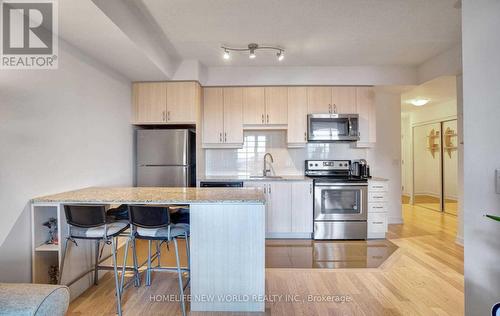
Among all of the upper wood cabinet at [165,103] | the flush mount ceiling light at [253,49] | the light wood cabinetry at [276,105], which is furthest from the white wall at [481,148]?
the upper wood cabinet at [165,103]

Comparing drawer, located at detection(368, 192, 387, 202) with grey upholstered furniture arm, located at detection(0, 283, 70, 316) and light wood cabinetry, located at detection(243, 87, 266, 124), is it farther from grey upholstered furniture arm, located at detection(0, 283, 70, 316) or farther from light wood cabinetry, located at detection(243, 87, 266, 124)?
grey upholstered furniture arm, located at detection(0, 283, 70, 316)

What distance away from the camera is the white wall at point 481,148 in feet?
3.81

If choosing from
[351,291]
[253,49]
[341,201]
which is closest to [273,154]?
[341,201]

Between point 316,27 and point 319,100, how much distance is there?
4.43 feet

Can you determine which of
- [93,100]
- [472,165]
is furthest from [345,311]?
[93,100]

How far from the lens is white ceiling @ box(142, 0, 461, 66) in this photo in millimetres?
2301

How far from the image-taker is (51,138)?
86.3 inches

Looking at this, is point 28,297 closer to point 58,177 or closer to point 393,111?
point 58,177

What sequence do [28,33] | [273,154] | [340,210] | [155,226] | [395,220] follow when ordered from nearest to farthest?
[155,226] < [28,33] < [340,210] < [273,154] < [395,220]

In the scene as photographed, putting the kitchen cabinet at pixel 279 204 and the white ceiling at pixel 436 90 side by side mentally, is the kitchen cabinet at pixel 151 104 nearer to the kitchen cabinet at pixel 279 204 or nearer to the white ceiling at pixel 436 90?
the kitchen cabinet at pixel 279 204

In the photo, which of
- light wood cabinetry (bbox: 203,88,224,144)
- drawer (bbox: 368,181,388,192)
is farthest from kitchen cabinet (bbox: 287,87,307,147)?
drawer (bbox: 368,181,388,192)

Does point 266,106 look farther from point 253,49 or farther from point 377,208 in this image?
point 377,208

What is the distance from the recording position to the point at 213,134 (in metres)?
3.90

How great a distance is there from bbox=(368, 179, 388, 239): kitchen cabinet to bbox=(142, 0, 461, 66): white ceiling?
181 cm
